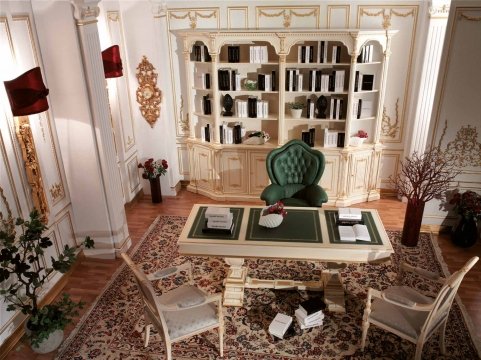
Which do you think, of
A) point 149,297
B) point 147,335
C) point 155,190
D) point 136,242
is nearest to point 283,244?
point 149,297

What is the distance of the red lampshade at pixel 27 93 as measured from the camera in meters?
3.68

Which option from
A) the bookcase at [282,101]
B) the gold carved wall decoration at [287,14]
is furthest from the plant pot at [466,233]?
the gold carved wall decoration at [287,14]

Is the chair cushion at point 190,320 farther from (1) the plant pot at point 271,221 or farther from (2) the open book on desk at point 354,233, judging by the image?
(2) the open book on desk at point 354,233

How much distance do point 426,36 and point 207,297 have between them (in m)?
4.47

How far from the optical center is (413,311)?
3514 millimetres

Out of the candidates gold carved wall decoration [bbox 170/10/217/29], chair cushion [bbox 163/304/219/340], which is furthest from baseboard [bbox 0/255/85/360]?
gold carved wall decoration [bbox 170/10/217/29]

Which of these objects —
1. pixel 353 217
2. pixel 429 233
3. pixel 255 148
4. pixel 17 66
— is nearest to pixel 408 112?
pixel 429 233

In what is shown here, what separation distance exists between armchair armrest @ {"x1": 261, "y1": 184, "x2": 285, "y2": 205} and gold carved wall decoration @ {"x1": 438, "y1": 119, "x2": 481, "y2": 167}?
2.00 m

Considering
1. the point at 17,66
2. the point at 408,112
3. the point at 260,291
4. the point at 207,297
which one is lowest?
the point at 260,291

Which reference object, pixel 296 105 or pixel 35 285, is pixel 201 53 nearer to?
pixel 296 105

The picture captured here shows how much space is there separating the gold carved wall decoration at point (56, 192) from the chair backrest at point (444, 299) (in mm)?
3751

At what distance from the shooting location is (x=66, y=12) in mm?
4090

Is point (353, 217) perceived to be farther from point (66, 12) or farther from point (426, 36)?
point (66, 12)

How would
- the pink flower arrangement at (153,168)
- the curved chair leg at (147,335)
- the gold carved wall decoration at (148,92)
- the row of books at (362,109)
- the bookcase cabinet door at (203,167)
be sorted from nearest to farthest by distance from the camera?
the curved chair leg at (147,335) < the row of books at (362,109) < the gold carved wall decoration at (148,92) < the pink flower arrangement at (153,168) < the bookcase cabinet door at (203,167)
